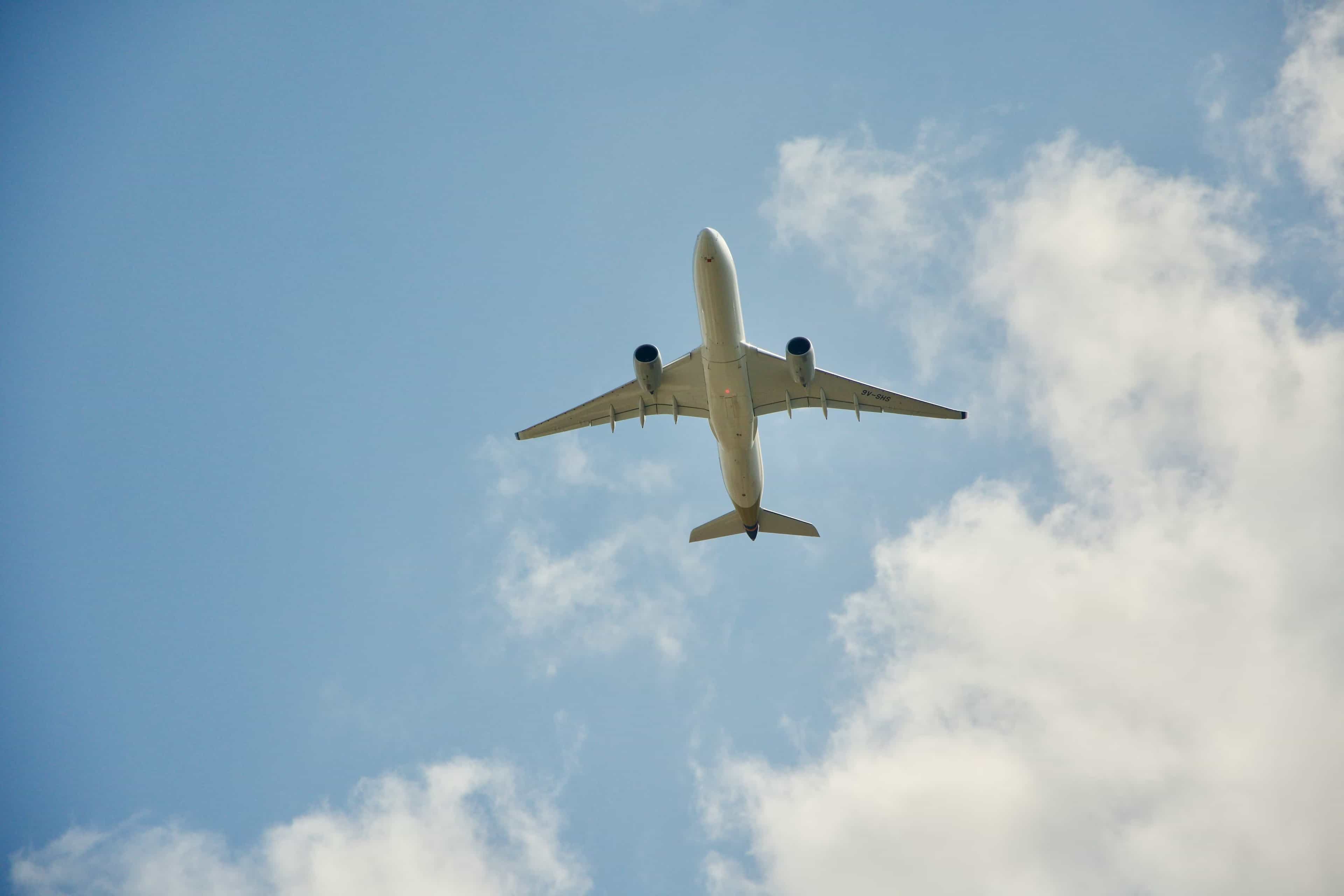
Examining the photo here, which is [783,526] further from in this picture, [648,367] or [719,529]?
[648,367]

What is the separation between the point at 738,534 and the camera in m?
45.3

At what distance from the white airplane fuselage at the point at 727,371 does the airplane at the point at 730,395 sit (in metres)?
0.04

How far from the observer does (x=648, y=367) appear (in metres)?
39.9

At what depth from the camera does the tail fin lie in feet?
147

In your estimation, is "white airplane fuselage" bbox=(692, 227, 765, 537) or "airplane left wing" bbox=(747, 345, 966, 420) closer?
"white airplane fuselage" bbox=(692, 227, 765, 537)

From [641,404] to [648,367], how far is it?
13.2 ft

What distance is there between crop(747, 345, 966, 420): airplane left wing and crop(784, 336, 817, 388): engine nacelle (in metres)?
2.17

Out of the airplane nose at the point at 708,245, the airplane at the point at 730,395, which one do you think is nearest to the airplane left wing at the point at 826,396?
the airplane at the point at 730,395

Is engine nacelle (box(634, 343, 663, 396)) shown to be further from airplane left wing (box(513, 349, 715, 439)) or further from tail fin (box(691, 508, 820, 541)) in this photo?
tail fin (box(691, 508, 820, 541))

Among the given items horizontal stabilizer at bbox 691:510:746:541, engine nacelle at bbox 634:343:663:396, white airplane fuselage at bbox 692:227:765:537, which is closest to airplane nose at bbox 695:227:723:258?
white airplane fuselage at bbox 692:227:765:537

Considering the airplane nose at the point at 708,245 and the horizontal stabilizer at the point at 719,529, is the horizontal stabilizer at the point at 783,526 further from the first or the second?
the airplane nose at the point at 708,245

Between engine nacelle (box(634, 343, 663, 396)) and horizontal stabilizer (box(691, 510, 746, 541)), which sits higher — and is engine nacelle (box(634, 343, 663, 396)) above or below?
above

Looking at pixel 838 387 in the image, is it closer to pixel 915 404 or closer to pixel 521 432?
pixel 915 404

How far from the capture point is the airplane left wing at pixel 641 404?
42.9 meters
